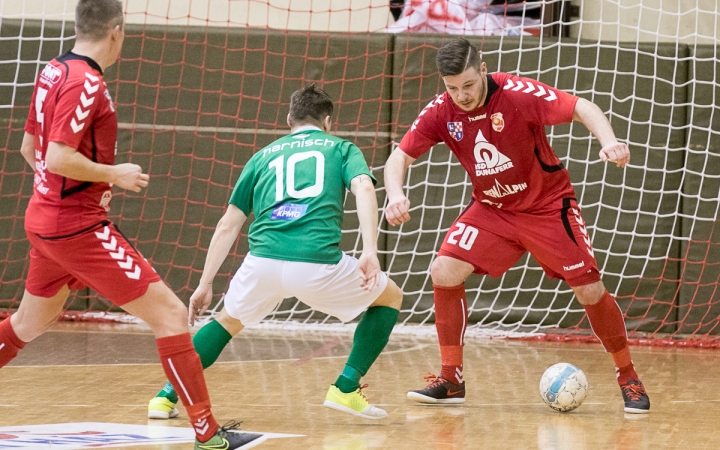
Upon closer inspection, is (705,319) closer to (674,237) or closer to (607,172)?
(674,237)

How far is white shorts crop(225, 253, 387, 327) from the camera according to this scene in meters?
4.40

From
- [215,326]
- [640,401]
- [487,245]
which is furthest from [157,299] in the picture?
[640,401]

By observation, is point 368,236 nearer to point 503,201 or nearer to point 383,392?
point 503,201

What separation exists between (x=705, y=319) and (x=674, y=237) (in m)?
0.70

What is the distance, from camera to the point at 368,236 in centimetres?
417

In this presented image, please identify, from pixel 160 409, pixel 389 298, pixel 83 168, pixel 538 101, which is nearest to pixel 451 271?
pixel 389 298

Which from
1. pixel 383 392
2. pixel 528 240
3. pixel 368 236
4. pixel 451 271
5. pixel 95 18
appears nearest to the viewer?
pixel 95 18

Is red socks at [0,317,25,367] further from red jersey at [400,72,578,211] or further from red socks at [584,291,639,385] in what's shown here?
red socks at [584,291,639,385]

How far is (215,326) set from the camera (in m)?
4.56

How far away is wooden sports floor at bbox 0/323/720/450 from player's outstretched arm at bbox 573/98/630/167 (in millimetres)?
1248

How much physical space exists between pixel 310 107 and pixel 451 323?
1.44 metres

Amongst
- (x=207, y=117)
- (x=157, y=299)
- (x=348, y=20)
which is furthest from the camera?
(x=348, y=20)

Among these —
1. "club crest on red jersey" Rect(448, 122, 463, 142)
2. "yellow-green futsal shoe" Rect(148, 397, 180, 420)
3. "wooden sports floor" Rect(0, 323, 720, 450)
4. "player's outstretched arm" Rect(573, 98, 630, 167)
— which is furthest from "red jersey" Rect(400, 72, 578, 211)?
"yellow-green futsal shoe" Rect(148, 397, 180, 420)

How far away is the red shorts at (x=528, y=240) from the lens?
195 inches
